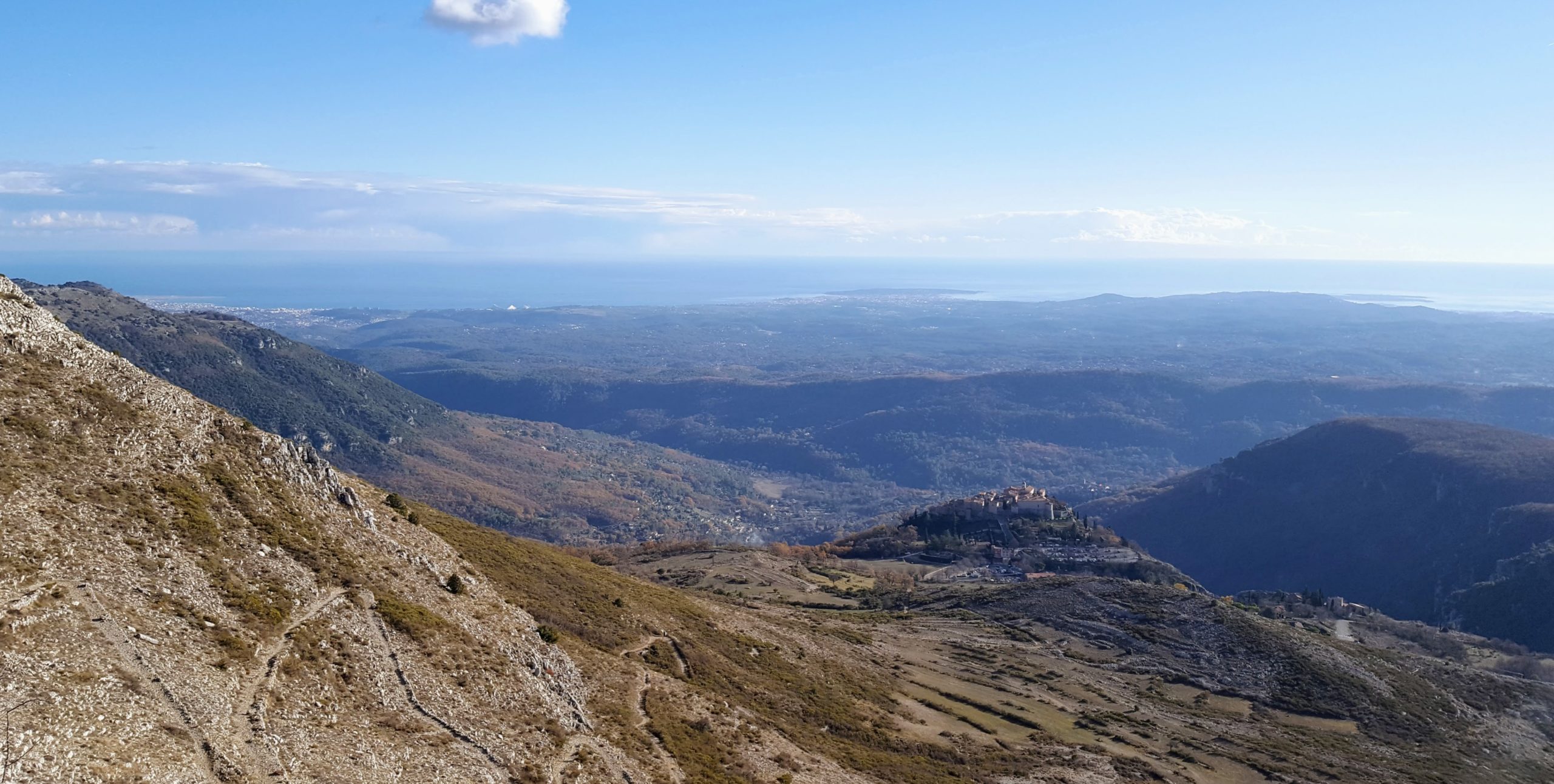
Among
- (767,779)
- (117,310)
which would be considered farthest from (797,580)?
(117,310)

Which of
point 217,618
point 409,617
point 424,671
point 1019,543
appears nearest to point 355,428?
point 1019,543

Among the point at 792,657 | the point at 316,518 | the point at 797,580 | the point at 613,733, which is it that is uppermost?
the point at 316,518

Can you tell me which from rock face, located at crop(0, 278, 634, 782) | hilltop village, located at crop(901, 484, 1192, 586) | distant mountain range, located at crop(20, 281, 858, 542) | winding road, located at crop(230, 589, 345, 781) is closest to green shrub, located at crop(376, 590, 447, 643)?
rock face, located at crop(0, 278, 634, 782)

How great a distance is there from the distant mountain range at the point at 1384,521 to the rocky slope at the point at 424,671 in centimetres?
7630

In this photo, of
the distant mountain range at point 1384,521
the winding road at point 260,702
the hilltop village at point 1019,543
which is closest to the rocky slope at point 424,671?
the winding road at point 260,702

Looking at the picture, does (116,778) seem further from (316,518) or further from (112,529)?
(316,518)

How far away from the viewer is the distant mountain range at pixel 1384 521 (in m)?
117

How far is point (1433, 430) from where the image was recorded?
17750 cm

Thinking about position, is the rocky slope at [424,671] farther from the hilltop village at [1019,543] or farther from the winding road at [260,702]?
the hilltop village at [1019,543]

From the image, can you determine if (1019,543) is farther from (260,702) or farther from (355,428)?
(355,428)

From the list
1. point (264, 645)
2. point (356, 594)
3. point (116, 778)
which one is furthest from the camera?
point (356, 594)

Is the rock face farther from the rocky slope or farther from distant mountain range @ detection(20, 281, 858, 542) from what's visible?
distant mountain range @ detection(20, 281, 858, 542)

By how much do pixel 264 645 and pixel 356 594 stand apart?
4.30 metres

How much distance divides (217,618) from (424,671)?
5414 mm
